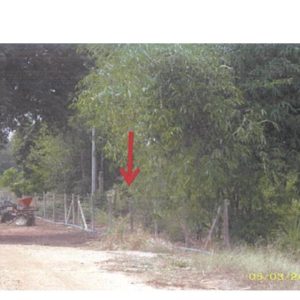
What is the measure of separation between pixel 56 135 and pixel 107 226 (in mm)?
1431

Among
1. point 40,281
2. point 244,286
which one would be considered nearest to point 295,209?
point 244,286

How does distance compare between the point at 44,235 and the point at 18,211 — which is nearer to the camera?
the point at 18,211

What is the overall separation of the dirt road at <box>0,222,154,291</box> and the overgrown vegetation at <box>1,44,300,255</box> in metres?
0.64

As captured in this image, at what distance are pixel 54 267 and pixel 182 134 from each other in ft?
7.39

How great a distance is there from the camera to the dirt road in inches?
282

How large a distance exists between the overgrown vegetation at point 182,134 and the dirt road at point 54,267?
0.64 metres

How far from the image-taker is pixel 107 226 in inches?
328

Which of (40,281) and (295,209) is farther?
(295,209)

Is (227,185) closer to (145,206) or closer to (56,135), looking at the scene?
(145,206)

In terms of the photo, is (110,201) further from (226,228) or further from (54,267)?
(226,228)

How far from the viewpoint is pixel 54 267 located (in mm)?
7469
